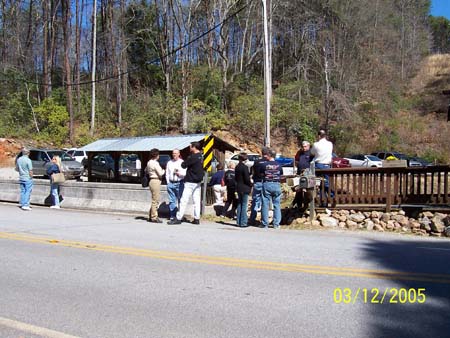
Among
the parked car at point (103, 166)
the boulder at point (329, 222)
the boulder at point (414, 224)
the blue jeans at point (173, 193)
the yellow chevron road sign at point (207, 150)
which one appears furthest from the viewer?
the parked car at point (103, 166)

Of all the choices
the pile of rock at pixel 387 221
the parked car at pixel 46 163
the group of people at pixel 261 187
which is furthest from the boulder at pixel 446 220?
the parked car at pixel 46 163

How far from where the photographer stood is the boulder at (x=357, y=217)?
12.1 m

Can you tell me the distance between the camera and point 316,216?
1243cm

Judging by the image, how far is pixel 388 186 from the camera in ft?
39.1

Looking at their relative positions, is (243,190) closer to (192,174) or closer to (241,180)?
(241,180)

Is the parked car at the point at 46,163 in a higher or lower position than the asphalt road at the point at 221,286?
higher

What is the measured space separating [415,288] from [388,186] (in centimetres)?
629

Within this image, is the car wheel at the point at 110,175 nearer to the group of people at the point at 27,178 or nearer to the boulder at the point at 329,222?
the group of people at the point at 27,178

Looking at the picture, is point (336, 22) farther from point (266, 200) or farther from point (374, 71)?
point (266, 200)

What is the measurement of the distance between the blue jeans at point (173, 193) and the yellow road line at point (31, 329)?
7888 millimetres

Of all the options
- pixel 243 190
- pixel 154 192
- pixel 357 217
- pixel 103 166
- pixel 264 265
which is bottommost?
pixel 264 265

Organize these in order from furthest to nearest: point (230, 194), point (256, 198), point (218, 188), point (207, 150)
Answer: point (218, 188)
point (230, 194)
point (207, 150)
point (256, 198)

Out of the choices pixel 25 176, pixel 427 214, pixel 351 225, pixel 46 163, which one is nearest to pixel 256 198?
pixel 351 225

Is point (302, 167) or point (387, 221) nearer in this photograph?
point (387, 221)
